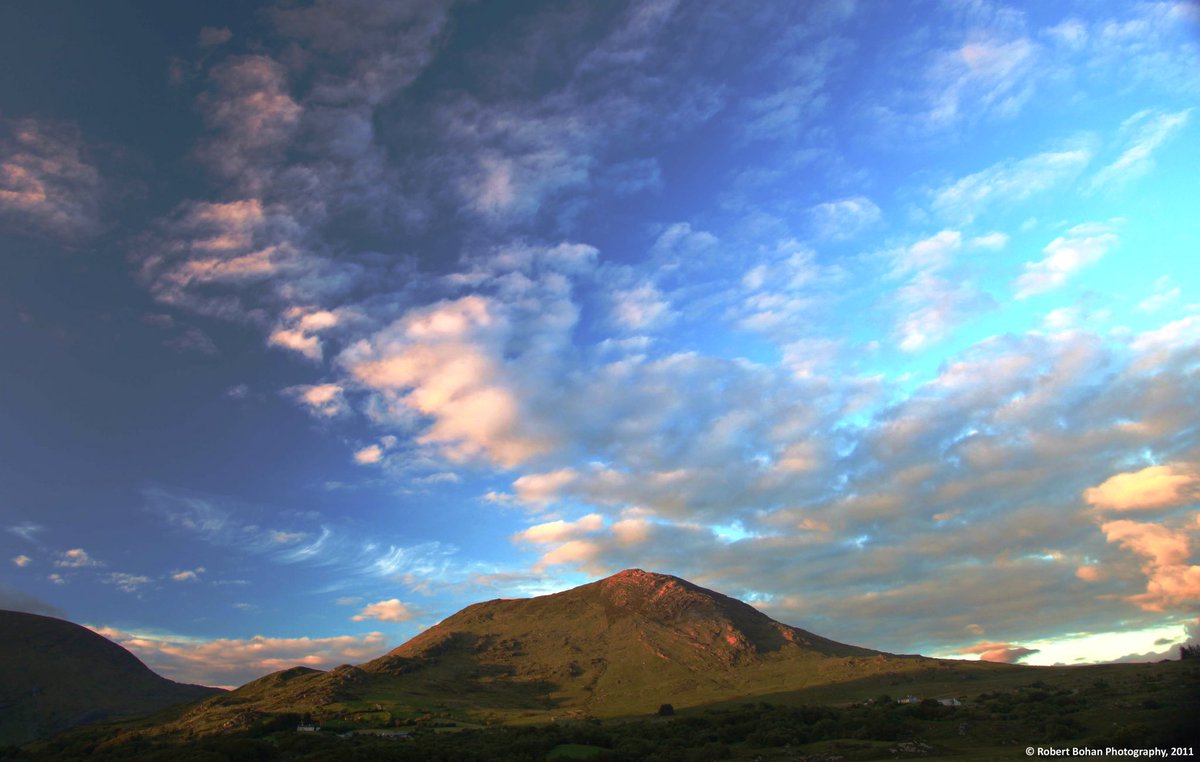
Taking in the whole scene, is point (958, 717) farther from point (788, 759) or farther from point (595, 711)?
point (595, 711)

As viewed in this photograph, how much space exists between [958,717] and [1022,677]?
90.1 meters

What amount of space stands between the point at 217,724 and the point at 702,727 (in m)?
79.0

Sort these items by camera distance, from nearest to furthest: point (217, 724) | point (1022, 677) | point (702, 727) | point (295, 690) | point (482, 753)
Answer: point (482, 753), point (702, 727), point (217, 724), point (1022, 677), point (295, 690)

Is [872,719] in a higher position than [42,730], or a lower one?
higher

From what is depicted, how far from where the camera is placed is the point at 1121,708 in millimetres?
58000

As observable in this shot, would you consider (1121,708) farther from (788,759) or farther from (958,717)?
(788,759)

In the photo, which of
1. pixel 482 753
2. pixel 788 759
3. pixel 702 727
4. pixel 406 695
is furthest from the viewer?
pixel 406 695

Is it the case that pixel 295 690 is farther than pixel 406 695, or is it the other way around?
pixel 406 695

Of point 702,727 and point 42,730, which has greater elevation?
point 702,727

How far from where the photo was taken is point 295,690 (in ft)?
483

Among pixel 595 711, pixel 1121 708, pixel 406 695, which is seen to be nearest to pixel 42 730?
pixel 406 695

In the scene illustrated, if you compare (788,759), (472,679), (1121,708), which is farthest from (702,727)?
(472,679)

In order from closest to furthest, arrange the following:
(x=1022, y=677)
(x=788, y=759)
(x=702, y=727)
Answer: (x=788, y=759)
(x=702, y=727)
(x=1022, y=677)

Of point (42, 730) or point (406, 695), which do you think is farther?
point (42, 730)
